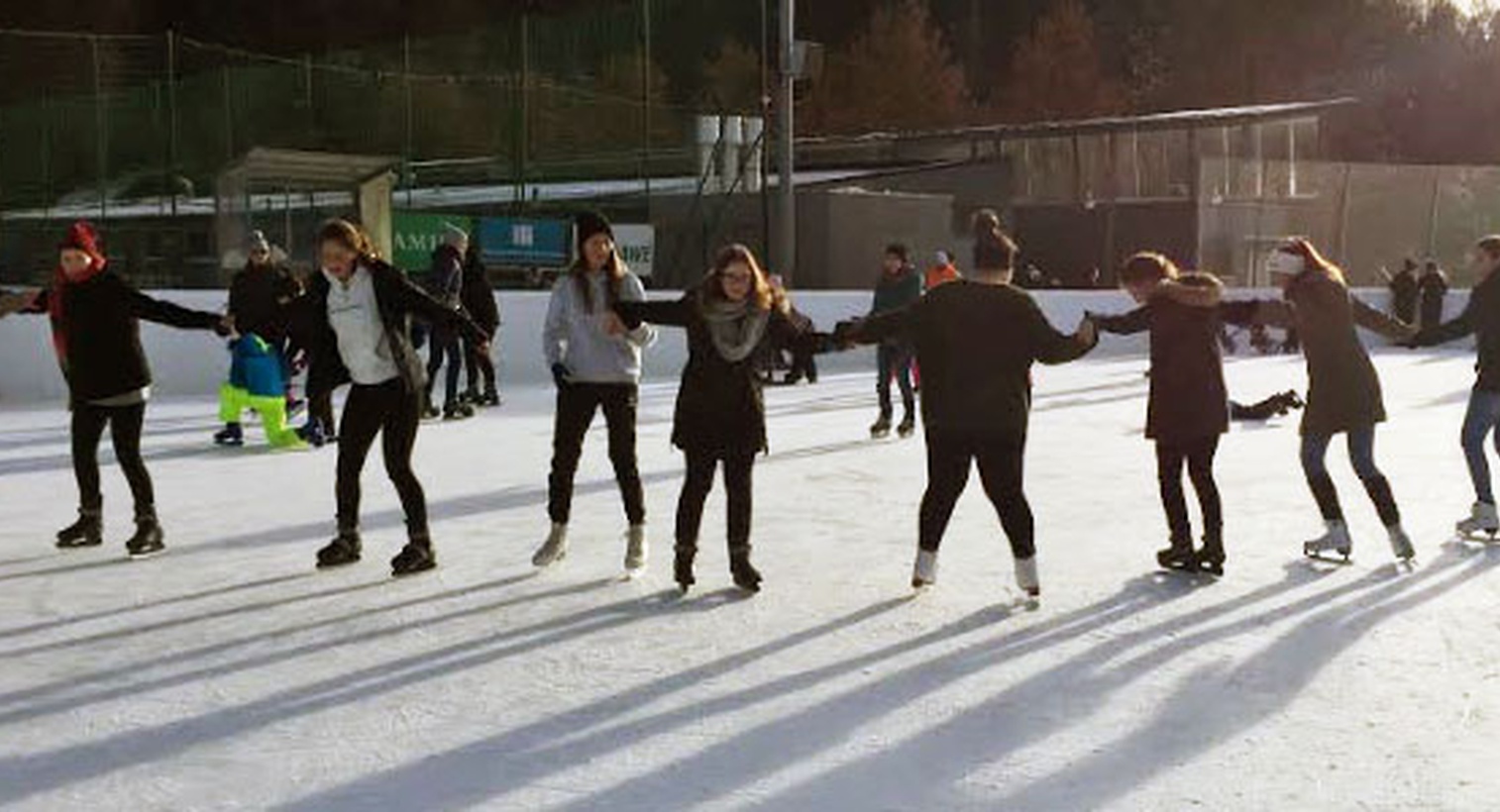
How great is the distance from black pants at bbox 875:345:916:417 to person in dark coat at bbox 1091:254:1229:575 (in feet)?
15.7

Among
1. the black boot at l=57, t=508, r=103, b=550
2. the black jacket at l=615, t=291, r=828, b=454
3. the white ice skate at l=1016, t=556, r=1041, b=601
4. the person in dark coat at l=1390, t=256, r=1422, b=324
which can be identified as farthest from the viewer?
the person in dark coat at l=1390, t=256, r=1422, b=324

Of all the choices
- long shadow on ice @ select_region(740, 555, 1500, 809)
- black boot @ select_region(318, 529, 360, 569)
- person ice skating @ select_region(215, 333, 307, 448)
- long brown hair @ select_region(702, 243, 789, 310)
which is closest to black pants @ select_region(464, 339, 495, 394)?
person ice skating @ select_region(215, 333, 307, 448)

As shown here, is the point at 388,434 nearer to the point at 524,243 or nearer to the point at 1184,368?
the point at 1184,368

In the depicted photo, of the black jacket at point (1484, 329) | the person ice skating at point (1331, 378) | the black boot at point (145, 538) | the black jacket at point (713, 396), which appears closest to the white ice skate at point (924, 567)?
the black jacket at point (713, 396)

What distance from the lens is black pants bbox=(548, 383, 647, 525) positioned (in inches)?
229

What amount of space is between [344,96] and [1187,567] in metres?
16.4

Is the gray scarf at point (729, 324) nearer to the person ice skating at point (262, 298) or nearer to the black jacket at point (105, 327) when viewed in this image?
the black jacket at point (105, 327)

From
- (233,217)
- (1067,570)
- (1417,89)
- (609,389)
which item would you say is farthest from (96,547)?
(1417,89)

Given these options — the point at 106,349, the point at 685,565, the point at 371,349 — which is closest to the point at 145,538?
the point at 106,349

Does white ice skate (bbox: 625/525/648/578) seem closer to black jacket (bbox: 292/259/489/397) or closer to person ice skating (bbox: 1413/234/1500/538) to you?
black jacket (bbox: 292/259/489/397)

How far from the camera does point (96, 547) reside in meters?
6.36

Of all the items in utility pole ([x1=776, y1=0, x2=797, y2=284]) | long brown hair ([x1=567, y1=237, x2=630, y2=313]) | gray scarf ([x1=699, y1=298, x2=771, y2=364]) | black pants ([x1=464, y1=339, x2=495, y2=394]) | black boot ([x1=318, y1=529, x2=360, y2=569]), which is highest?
utility pole ([x1=776, y1=0, x2=797, y2=284])

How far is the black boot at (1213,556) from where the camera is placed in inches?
231

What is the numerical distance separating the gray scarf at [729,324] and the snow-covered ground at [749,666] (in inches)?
33.4
